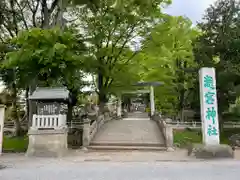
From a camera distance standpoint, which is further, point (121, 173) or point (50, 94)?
point (50, 94)

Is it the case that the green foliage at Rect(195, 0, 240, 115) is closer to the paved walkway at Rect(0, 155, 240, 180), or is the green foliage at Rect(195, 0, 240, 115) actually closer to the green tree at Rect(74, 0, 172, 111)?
the green tree at Rect(74, 0, 172, 111)

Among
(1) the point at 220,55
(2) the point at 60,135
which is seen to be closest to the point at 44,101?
(2) the point at 60,135

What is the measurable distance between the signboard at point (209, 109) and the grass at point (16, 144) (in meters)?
8.26

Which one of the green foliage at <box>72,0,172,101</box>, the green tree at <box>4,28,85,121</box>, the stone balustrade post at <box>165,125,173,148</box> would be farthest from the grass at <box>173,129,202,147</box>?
the green tree at <box>4,28,85,121</box>

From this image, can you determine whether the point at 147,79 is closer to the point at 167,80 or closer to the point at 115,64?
the point at 167,80

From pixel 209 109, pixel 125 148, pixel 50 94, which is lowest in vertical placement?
pixel 125 148

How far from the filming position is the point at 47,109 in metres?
10.4

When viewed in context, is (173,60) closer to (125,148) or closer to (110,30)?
(110,30)

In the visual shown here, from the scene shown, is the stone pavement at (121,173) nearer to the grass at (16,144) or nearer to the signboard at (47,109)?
the signboard at (47,109)

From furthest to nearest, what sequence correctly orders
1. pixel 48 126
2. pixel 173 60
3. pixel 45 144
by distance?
pixel 173 60
pixel 48 126
pixel 45 144

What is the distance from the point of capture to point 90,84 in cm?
1939

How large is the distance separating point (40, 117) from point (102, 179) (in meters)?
5.39

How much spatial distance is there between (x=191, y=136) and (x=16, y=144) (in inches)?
393

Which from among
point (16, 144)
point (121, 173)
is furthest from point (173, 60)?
point (121, 173)
